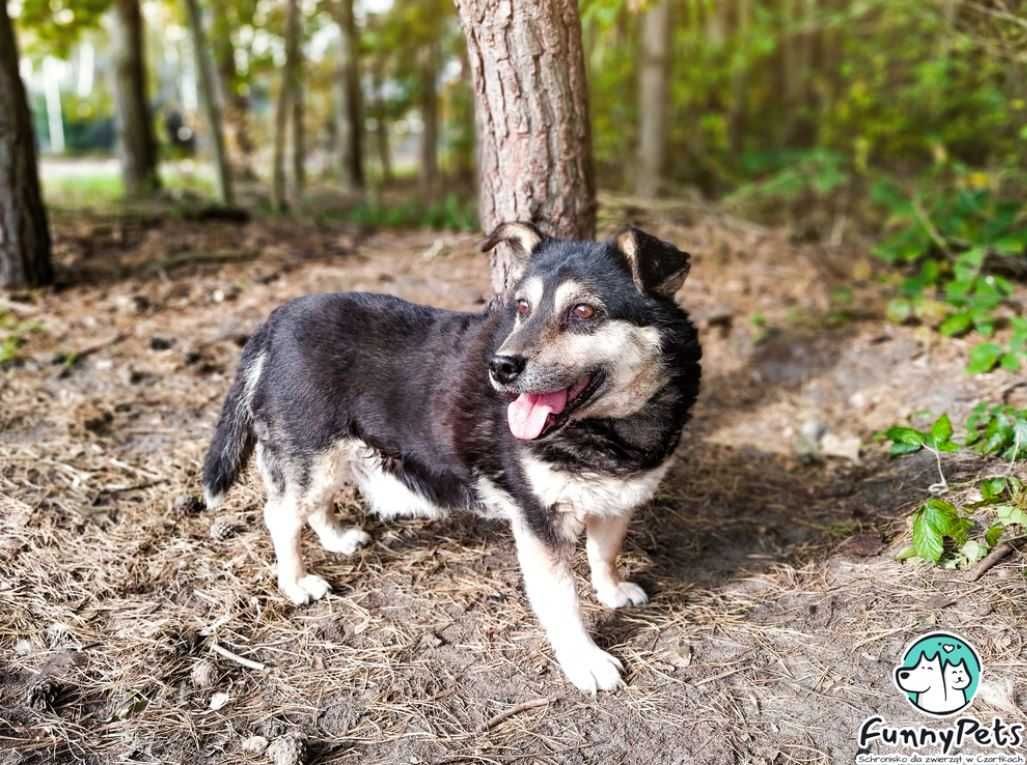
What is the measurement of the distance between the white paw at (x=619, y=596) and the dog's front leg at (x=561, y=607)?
1.54 feet

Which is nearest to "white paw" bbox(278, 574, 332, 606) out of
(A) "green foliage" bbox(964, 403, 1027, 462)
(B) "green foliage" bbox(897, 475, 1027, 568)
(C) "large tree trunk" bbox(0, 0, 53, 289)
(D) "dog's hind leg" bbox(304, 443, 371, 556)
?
(D) "dog's hind leg" bbox(304, 443, 371, 556)

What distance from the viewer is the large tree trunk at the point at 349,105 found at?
13664mm

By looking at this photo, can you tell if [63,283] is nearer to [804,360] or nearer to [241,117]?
[804,360]

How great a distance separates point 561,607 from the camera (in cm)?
365

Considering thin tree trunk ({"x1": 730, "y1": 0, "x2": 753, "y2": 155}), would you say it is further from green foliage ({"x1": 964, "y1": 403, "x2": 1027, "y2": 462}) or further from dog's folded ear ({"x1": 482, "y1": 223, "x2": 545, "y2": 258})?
dog's folded ear ({"x1": 482, "y1": 223, "x2": 545, "y2": 258})

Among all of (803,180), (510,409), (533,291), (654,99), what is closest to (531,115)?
(533,291)

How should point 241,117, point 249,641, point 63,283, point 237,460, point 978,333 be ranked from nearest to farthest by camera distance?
point 249,641
point 237,460
point 978,333
point 63,283
point 241,117

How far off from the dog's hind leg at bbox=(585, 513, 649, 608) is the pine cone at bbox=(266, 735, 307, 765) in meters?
1.58

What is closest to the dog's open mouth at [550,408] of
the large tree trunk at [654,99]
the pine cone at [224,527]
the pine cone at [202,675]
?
the pine cone at [202,675]

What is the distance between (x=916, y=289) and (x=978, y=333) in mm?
910

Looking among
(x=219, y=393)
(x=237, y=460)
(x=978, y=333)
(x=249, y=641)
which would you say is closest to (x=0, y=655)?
(x=249, y=641)

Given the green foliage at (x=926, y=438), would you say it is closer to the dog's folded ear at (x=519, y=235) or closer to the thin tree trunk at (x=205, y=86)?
the dog's folded ear at (x=519, y=235)

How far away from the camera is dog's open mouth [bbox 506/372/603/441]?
11.3 ft

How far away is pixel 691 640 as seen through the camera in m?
3.86
